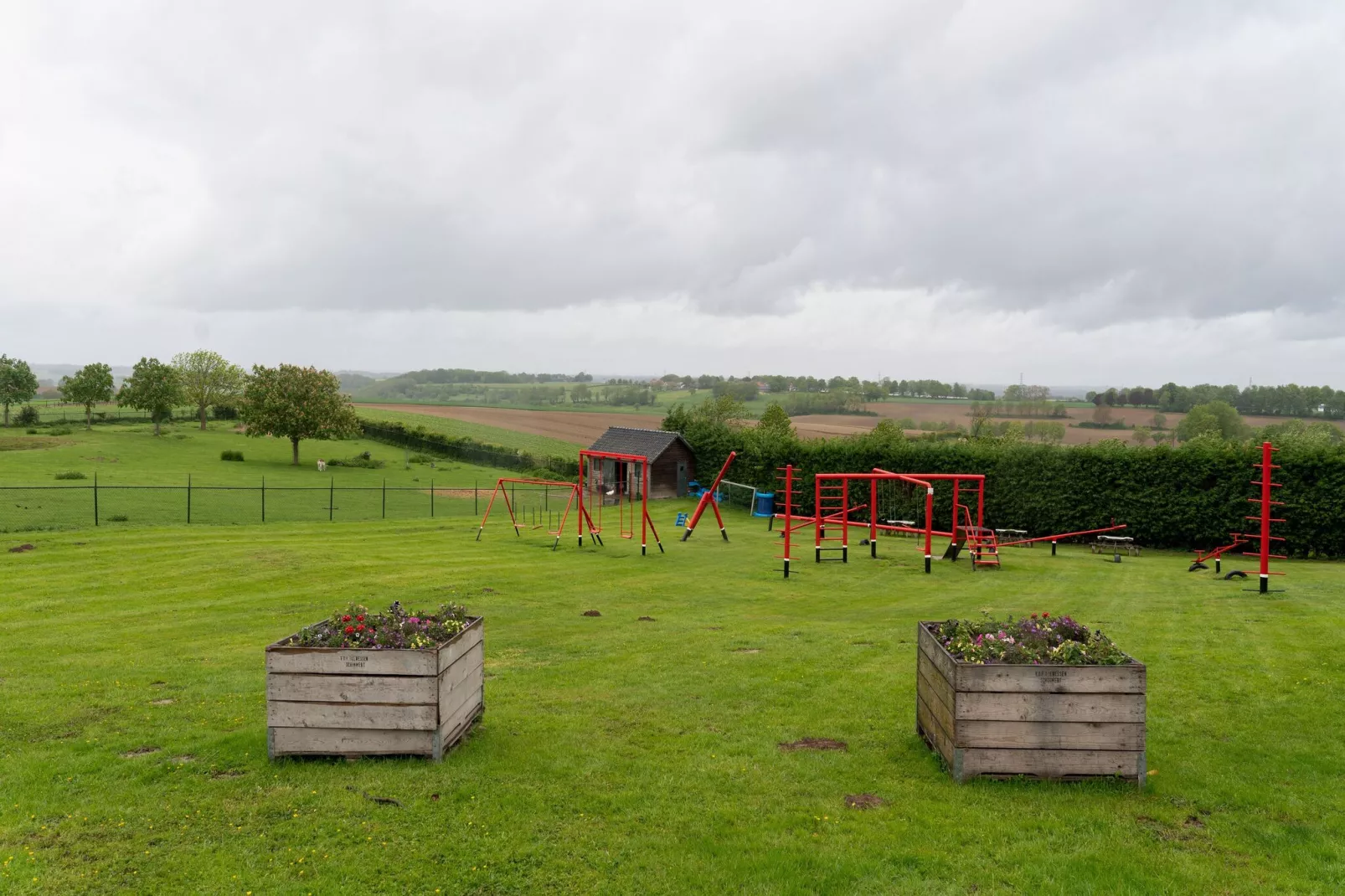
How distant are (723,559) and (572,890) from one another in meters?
18.8

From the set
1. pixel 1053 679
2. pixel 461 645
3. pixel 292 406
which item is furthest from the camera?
pixel 292 406

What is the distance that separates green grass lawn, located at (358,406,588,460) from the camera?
71956 mm

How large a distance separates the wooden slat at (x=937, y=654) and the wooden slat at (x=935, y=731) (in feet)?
1.63

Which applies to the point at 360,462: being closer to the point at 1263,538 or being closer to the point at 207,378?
the point at 207,378

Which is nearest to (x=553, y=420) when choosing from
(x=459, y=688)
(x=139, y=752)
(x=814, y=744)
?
(x=139, y=752)

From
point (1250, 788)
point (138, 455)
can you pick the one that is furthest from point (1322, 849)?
point (138, 455)

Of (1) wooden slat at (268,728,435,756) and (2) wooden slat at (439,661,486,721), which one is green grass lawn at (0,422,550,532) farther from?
(2) wooden slat at (439,661,486,721)

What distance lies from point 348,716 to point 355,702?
149 mm

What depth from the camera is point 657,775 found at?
24.5 feet

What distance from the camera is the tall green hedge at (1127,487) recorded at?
27328mm

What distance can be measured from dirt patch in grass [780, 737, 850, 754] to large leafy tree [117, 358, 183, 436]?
71563mm

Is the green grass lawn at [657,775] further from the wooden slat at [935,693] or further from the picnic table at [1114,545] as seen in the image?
the picnic table at [1114,545]

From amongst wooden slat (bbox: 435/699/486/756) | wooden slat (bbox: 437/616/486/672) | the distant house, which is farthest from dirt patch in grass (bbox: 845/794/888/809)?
the distant house

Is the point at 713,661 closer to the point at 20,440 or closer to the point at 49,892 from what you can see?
the point at 49,892
